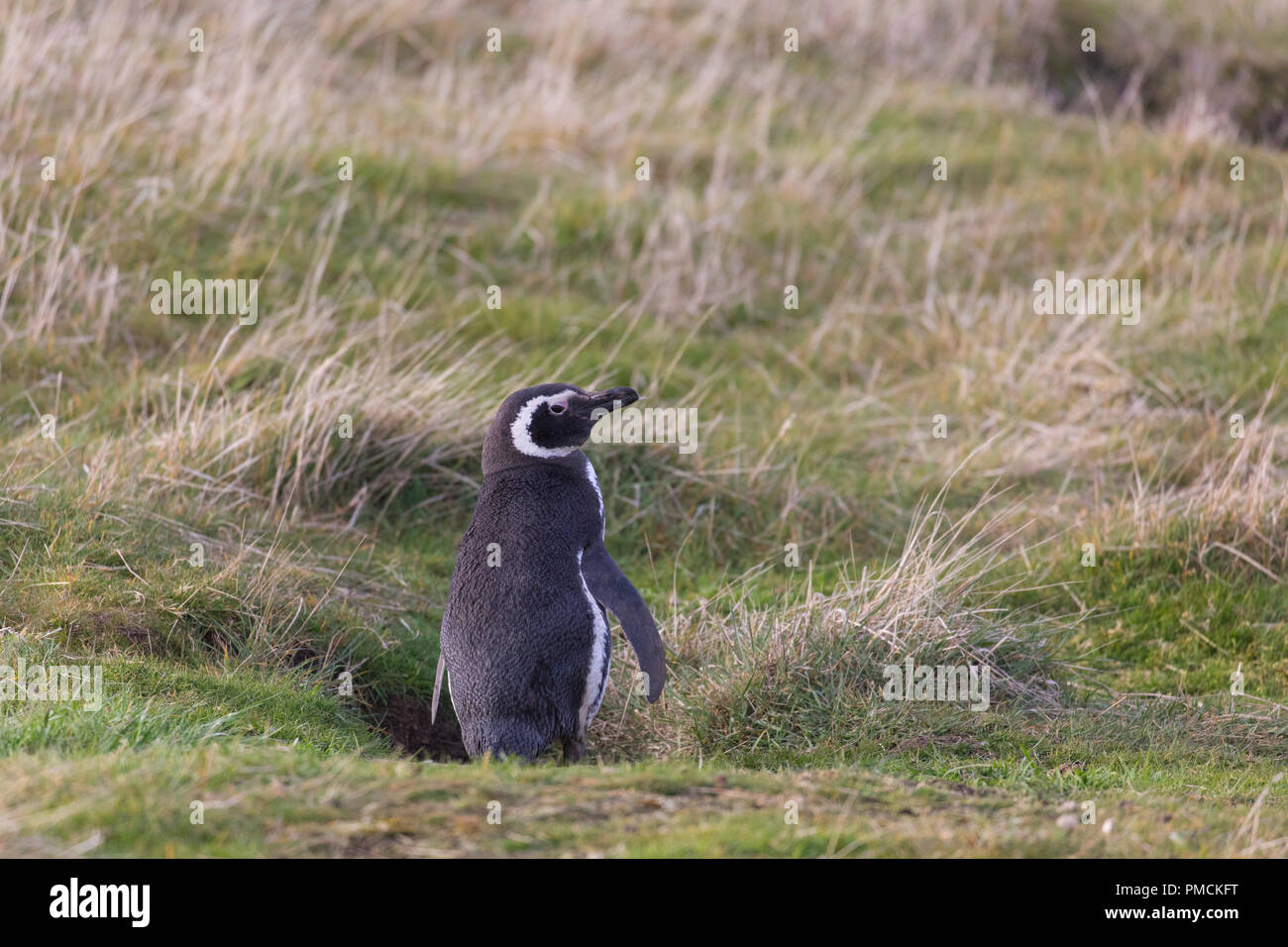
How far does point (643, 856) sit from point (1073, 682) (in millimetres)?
2992

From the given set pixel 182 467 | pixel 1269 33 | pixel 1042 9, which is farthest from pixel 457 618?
pixel 1269 33

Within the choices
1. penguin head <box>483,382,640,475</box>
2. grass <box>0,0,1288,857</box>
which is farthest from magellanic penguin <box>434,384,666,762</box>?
grass <box>0,0,1288,857</box>

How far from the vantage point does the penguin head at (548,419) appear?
5.63 m

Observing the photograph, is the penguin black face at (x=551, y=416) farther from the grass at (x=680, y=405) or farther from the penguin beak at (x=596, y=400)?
the grass at (x=680, y=405)

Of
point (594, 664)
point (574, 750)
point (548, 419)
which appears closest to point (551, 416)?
point (548, 419)

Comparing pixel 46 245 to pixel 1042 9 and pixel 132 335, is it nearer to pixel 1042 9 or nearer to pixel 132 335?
pixel 132 335

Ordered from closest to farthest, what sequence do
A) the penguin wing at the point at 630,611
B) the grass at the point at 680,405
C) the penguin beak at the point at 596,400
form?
1. the grass at the point at 680,405
2. the penguin wing at the point at 630,611
3. the penguin beak at the point at 596,400

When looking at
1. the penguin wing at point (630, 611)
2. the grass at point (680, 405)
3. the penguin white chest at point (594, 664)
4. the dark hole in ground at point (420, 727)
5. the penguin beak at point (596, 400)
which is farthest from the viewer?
the dark hole in ground at point (420, 727)

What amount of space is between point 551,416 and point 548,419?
0.02m

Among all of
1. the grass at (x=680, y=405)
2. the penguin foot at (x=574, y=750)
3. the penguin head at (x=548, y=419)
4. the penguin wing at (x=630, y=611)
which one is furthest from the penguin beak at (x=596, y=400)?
the penguin foot at (x=574, y=750)

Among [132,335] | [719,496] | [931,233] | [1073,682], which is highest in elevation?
[931,233]

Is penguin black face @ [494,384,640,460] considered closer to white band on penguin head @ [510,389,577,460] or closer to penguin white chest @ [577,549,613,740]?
white band on penguin head @ [510,389,577,460]

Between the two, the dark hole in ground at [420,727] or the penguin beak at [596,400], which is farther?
the dark hole in ground at [420,727]

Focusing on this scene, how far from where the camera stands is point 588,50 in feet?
41.0
